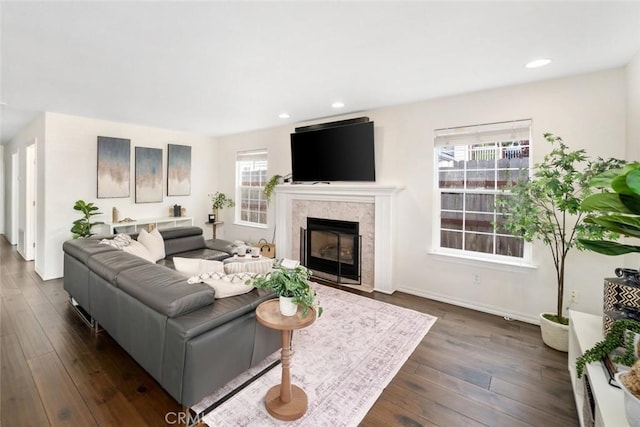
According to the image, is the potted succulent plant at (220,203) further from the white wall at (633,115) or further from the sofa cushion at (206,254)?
the white wall at (633,115)

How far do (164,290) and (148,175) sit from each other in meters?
4.19

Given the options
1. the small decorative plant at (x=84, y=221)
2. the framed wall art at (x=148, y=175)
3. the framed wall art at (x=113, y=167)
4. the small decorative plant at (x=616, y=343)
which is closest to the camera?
the small decorative plant at (x=616, y=343)

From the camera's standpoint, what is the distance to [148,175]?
5.20m

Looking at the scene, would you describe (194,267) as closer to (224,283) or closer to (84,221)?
(224,283)

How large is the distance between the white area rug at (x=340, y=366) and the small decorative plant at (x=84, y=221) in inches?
143

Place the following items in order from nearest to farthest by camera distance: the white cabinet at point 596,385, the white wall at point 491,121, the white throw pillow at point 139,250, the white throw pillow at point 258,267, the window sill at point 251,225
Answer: the white cabinet at point 596,385 < the white throw pillow at point 258,267 < the white wall at point 491,121 < the white throw pillow at point 139,250 < the window sill at point 251,225

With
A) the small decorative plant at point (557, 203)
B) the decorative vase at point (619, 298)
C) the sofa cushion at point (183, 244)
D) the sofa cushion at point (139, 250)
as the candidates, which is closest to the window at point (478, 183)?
the small decorative plant at point (557, 203)

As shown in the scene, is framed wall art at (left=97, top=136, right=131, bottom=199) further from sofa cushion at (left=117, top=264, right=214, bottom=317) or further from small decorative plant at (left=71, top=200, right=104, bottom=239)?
sofa cushion at (left=117, top=264, right=214, bottom=317)

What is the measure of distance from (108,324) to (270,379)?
1.42 metres

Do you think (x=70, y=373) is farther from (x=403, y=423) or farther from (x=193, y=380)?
(x=403, y=423)

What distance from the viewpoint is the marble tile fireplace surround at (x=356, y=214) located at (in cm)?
375

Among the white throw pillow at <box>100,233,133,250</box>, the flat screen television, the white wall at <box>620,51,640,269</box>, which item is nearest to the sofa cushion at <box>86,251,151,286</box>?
the white throw pillow at <box>100,233,133,250</box>

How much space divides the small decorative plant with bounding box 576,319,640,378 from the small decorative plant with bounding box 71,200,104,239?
5.50 metres

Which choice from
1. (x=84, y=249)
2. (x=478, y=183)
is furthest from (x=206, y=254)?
(x=478, y=183)
